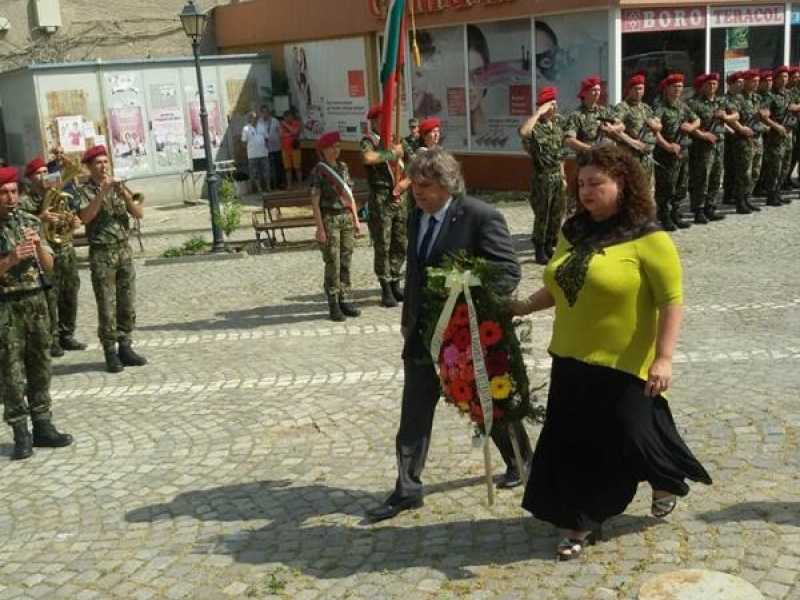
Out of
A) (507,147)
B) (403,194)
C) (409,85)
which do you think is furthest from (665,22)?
(403,194)

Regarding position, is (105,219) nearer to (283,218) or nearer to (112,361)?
(112,361)

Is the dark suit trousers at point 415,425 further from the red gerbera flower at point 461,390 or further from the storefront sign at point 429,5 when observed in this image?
the storefront sign at point 429,5

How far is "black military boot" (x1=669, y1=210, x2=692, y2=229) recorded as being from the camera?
1391 cm

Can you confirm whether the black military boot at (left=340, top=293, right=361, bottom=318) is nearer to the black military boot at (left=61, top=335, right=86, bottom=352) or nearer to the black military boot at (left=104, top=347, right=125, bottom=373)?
the black military boot at (left=104, top=347, right=125, bottom=373)

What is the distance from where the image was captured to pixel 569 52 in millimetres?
16875

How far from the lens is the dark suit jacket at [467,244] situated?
5.09 m

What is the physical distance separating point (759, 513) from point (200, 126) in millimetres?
18085

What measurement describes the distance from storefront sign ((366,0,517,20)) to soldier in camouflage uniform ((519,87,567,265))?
20.8ft

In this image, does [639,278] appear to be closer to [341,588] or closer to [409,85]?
[341,588]

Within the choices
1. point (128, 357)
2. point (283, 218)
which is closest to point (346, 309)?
point (128, 357)

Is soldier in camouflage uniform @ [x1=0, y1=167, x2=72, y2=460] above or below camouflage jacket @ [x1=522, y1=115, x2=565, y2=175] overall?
below

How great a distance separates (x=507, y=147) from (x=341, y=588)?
48.0ft

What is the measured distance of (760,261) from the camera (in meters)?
11.4

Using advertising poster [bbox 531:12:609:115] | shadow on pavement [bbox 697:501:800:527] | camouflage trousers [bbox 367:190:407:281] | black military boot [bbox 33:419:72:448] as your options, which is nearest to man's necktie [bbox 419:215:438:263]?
shadow on pavement [bbox 697:501:800:527]
